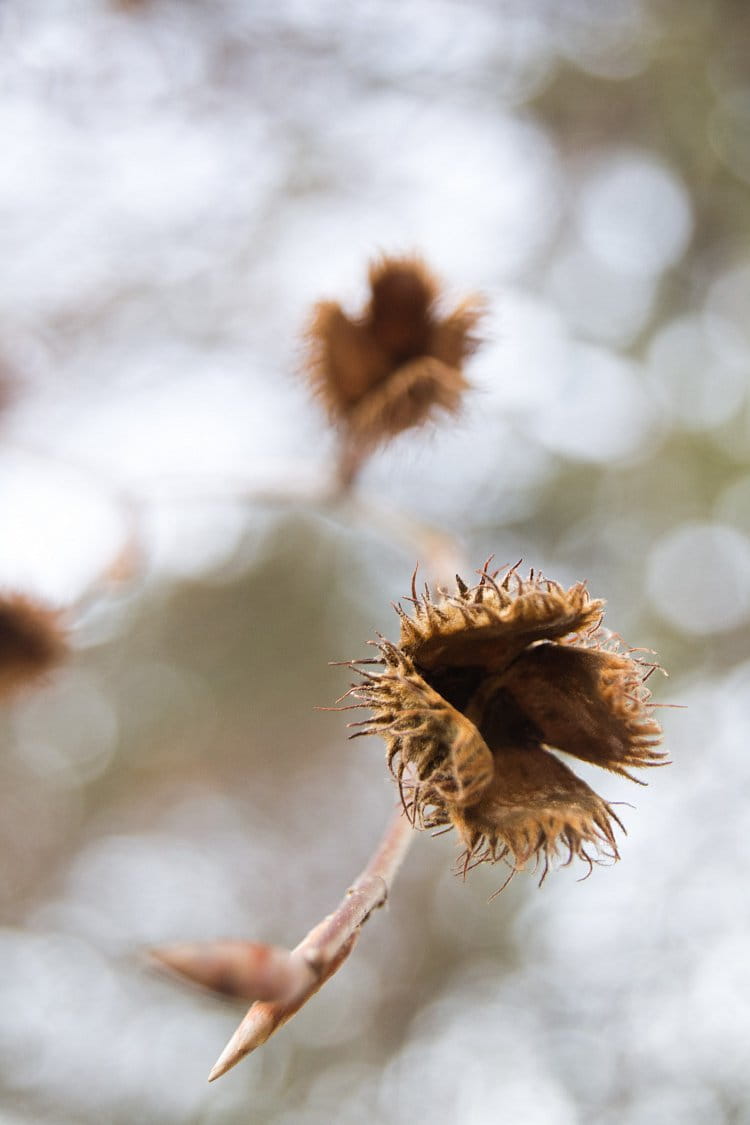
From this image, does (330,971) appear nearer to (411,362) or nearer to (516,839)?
(516,839)

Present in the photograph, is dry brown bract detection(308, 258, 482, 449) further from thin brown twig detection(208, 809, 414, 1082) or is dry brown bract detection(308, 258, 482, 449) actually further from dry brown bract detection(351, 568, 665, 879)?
thin brown twig detection(208, 809, 414, 1082)

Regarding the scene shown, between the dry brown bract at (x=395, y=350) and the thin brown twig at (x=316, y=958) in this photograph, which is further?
the dry brown bract at (x=395, y=350)

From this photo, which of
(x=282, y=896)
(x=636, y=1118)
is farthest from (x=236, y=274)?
(x=636, y=1118)

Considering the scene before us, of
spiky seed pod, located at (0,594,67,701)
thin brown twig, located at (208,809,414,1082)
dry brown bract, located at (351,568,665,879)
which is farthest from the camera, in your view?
spiky seed pod, located at (0,594,67,701)

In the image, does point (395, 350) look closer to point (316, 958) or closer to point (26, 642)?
point (26, 642)

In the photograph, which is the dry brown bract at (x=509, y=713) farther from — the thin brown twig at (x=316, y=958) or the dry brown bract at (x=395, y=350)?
the dry brown bract at (x=395, y=350)

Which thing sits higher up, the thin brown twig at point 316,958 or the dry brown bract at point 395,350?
the dry brown bract at point 395,350

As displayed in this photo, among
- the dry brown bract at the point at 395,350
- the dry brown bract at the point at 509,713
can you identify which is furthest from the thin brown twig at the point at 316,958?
the dry brown bract at the point at 395,350

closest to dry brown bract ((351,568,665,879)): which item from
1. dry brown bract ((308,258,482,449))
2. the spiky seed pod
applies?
dry brown bract ((308,258,482,449))
